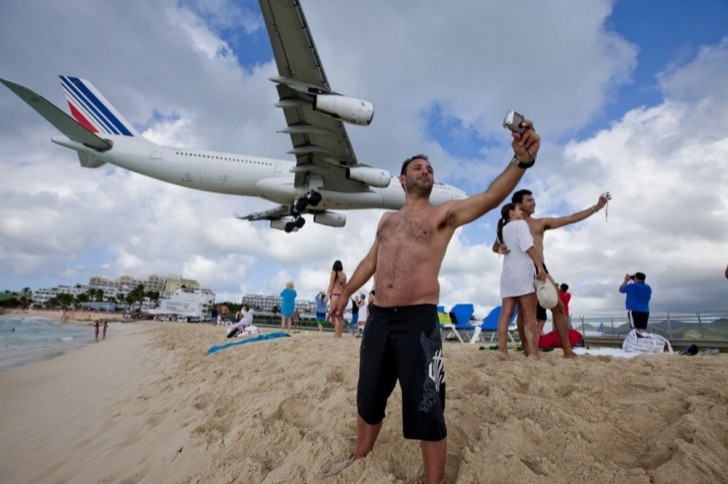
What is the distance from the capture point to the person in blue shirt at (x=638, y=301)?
21.7ft

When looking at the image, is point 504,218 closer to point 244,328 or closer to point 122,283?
point 244,328

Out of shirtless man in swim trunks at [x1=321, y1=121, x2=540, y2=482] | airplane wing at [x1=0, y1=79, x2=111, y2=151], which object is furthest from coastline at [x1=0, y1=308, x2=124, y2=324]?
shirtless man in swim trunks at [x1=321, y1=121, x2=540, y2=482]

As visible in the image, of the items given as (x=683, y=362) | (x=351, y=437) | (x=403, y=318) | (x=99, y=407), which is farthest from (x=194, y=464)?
(x=683, y=362)

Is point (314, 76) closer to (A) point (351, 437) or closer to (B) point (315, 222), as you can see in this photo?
(B) point (315, 222)

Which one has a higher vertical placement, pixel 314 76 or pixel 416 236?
pixel 314 76

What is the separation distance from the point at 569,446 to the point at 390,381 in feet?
3.29

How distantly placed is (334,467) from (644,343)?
21.7 ft

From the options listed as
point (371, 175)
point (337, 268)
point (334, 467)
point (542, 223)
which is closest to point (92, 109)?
point (371, 175)

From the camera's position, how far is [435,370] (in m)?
1.85

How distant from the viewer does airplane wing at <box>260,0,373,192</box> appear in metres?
10.7

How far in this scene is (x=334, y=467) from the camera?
6.49 feet

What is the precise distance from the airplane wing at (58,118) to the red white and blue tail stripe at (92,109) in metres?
1.84

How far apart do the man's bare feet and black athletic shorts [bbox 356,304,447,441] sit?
241 mm

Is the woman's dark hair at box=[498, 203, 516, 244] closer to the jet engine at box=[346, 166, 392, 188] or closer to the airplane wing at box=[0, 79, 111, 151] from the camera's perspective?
the jet engine at box=[346, 166, 392, 188]
